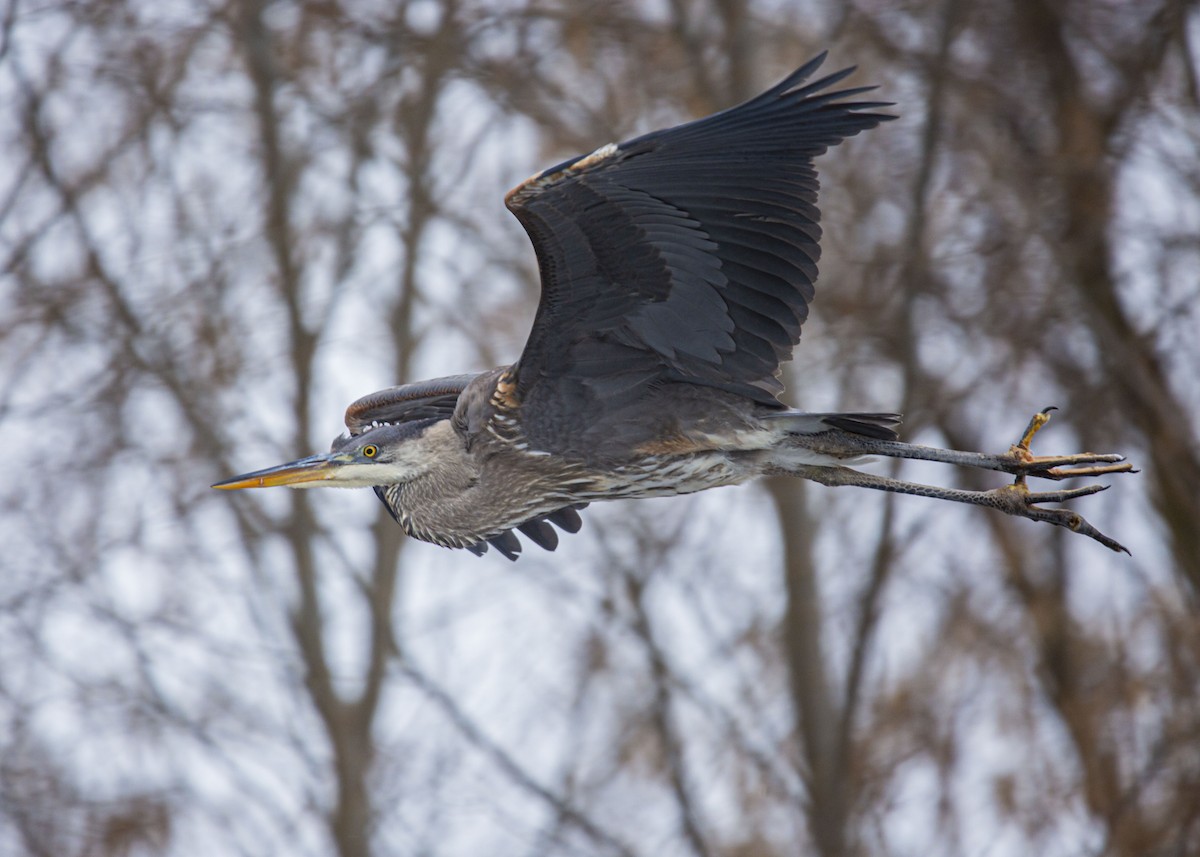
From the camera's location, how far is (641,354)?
5223mm

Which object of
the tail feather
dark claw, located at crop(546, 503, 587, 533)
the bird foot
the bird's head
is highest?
the bird's head

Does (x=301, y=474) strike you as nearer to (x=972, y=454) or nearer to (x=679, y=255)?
(x=679, y=255)

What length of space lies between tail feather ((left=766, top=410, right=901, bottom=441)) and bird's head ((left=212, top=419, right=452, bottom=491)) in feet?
4.18

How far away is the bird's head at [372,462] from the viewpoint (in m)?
5.75

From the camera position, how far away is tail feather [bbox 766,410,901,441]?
5.22m

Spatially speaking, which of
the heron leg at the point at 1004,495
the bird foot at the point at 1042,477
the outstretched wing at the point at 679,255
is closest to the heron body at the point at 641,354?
the outstretched wing at the point at 679,255

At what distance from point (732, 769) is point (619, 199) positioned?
22.3 feet

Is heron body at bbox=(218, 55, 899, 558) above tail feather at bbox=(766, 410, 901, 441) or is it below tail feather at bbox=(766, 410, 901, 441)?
above

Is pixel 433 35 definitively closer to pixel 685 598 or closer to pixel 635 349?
pixel 685 598

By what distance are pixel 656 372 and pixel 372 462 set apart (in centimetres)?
120

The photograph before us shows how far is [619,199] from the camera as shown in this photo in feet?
15.4

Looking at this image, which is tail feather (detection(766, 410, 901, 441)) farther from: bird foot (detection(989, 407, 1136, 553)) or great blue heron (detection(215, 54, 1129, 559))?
bird foot (detection(989, 407, 1136, 553))

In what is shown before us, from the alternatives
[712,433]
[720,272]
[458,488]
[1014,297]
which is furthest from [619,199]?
[1014,297]

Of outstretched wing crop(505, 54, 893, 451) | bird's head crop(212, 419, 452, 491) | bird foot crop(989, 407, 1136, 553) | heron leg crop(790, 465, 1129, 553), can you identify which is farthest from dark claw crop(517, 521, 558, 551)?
bird foot crop(989, 407, 1136, 553)
